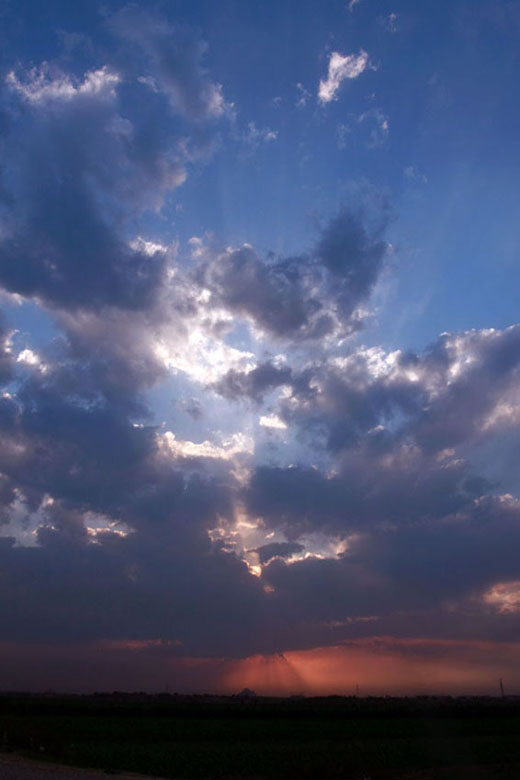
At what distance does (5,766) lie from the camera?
23.5 metres

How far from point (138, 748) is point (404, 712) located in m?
56.8

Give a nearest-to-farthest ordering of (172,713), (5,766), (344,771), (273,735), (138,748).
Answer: (5,766)
(344,771)
(138,748)
(273,735)
(172,713)

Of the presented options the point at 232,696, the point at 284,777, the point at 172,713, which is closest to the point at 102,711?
the point at 172,713

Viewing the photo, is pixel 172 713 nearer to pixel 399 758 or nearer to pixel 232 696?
pixel 399 758

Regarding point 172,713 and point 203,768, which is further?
point 172,713

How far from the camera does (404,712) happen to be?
87750mm

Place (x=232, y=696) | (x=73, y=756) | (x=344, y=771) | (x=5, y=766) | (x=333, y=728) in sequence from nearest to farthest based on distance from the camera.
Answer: (x=5, y=766), (x=344, y=771), (x=73, y=756), (x=333, y=728), (x=232, y=696)

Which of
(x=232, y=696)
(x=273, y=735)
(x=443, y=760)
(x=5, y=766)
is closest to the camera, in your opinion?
(x=5, y=766)

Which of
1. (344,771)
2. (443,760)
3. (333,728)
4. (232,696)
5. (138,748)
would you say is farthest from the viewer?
(232,696)

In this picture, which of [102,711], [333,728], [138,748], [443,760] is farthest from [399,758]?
[102,711]

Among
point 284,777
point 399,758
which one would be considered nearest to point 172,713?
point 399,758

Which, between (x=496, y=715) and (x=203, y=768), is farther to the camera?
(x=496, y=715)

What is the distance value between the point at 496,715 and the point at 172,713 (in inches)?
1706

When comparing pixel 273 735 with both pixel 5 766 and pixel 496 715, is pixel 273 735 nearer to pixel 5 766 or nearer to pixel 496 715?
pixel 5 766
